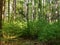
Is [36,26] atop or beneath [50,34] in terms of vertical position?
atop

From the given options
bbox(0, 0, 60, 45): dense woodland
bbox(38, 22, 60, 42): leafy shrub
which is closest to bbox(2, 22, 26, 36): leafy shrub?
bbox(0, 0, 60, 45): dense woodland

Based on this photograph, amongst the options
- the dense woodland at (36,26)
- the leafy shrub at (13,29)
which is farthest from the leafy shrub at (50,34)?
the leafy shrub at (13,29)

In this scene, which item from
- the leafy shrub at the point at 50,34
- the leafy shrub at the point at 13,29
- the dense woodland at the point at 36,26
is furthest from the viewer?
the leafy shrub at the point at 13,29

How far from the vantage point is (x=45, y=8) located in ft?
30.1

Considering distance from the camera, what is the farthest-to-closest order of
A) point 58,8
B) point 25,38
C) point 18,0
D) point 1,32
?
point 18,0 < point 58,8 < point 25,38 < point 1,32

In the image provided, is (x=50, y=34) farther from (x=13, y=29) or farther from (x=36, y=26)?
(x=13, y=29)

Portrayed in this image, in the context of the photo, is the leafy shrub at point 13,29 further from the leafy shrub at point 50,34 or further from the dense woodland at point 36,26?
the leafy shrub at point 50,34

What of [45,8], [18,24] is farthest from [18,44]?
[45,8]

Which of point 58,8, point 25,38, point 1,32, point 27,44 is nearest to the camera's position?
point 27,44

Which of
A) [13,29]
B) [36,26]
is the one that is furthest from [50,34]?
[13,29]

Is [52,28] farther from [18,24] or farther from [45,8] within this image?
[45,8]

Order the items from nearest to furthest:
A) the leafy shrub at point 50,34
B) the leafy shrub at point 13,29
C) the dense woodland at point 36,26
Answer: the leafy shrub at point 50,34 < the dense woodland at point 36,26 < the leafy shrub at point 13,29

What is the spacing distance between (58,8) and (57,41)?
313 centimetres

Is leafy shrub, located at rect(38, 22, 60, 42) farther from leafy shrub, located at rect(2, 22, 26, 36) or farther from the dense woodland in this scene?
leafy shrub, located at rect(2, 22, 26, 36)
